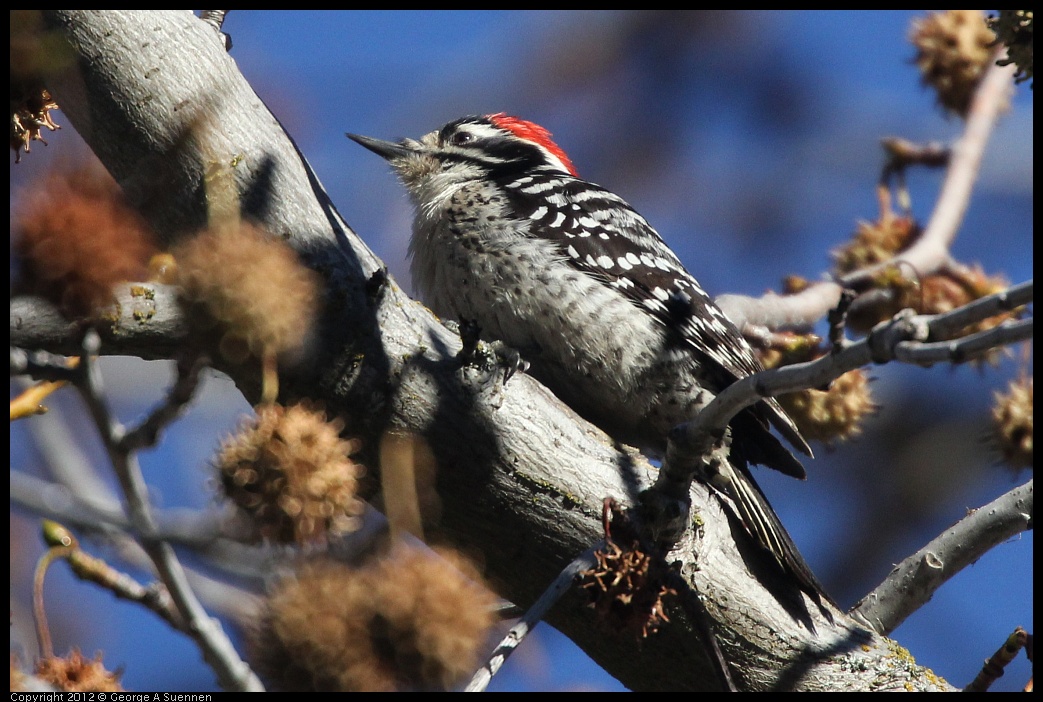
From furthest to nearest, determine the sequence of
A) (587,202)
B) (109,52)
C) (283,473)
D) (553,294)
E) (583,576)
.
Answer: (587,202) → (553,294) → (109,52) → (583,576) → (283,473)

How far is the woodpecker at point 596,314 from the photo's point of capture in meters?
4.18

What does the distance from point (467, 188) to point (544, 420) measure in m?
1.85

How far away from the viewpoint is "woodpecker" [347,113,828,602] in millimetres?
4184

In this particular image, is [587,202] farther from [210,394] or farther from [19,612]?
[19,612]

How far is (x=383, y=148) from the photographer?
5566mm

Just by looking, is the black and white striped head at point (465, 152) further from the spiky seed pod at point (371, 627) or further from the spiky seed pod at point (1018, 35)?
the spiky seed pod at point (371, 627)

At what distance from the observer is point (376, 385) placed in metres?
3.19

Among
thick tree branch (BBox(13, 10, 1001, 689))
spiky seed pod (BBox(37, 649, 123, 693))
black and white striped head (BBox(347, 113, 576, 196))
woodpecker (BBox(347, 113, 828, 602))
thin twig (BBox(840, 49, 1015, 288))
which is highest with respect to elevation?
thin twig (BBox(840, 49, 1015, 288))

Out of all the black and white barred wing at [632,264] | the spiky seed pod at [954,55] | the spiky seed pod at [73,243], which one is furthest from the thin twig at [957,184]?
the spiky seed pod at [73,243]

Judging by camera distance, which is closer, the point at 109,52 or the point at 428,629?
the point at 428,629

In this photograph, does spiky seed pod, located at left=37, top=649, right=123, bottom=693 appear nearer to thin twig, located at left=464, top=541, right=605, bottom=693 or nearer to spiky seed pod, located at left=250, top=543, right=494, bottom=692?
spiky seed pod, located at left=250, top=543, right=494, bottom=692

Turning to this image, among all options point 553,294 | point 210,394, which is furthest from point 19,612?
point 553,294

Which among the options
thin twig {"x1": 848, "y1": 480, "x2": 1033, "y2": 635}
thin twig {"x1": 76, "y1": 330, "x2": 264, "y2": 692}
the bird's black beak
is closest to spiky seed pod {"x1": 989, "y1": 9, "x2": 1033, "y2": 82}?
thin twig {"x1": 848, "y1": 480, "x2": 1033, "y2": 635}

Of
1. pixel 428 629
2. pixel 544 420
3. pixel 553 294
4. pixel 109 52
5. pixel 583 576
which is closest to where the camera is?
pixel 428 629
